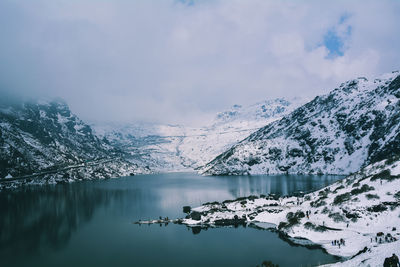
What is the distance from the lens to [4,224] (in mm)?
112875

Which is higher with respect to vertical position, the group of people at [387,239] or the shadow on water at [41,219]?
the group of people at [387,239]

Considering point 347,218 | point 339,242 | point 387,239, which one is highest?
point 347,218

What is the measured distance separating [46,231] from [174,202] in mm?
70691

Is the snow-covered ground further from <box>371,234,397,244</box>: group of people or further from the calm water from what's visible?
the calm water

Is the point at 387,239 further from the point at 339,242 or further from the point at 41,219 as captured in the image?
the point at 41,219

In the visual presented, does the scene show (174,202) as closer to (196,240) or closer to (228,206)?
(228,206)

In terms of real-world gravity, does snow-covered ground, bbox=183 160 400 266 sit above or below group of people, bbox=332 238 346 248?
above

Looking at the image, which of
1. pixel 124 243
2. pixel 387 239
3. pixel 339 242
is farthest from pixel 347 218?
pixel 124 243

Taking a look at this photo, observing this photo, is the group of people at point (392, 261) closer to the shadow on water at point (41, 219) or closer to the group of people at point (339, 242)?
the group of people at point (339, 242)

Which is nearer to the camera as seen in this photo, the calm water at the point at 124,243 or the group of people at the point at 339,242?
the group of people at the point at 339,242

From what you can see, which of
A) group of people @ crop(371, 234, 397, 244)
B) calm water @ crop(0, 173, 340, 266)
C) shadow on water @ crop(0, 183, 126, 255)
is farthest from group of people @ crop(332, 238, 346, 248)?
shadow on water @ crop(0, 183, 126, 255)

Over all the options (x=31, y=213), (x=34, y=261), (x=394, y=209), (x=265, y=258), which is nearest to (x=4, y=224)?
(x=31, y=213)

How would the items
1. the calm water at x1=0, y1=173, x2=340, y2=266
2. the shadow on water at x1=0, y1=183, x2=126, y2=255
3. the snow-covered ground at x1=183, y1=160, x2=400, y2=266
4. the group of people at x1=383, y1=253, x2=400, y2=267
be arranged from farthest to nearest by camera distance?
the shadow on water at x1=0, y1=183, x2=126, y2=255 → the calm water at x1=0, y1=173, x2=340, y2=266 → the snow-covered ground at x1=183, y1=160, x2=400, y2=266 → the group of people at x1=383, y1=253, x2=400, y2=267

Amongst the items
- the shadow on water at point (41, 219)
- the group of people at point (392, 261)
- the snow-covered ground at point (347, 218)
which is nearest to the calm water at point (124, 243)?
the shadow on water at point (41, 219)
